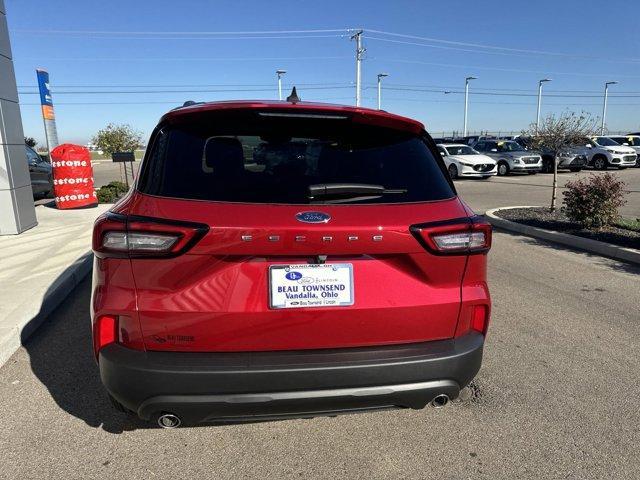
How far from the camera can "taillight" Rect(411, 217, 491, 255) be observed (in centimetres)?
229

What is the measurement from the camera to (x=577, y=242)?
781cm

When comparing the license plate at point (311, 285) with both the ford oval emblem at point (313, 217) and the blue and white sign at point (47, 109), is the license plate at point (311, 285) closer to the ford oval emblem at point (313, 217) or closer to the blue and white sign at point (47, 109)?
the ford oval emblem at point (313, 217)

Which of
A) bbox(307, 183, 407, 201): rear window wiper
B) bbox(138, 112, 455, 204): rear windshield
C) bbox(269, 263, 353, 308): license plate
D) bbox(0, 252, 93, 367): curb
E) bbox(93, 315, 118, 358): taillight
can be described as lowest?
bbox(0, 252, 93, 367): curb

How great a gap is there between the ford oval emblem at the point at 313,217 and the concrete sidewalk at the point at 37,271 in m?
2.98

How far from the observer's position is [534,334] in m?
4.28

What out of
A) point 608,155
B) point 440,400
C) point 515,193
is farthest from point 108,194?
point 608,155

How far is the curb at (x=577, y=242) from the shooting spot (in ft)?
22.7

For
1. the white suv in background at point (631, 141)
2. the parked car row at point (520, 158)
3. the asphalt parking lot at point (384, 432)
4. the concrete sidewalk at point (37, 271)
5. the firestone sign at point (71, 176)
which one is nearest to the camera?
the asphalt parking lot at point (384, 432)

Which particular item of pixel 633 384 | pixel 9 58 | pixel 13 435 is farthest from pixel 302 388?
pixel 9 58

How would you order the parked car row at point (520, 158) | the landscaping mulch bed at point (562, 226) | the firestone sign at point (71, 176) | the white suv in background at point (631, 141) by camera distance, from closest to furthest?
the landscaping mulch bed at point (562, 226) < the firestone sign at point (71, 176) < the parked car row at point (520, 158) < the white suv in background at point (631, 141)

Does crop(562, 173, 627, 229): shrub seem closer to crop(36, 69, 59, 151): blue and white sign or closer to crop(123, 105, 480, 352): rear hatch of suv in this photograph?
crop(123, 105, 480, 352): rear hatch of suv

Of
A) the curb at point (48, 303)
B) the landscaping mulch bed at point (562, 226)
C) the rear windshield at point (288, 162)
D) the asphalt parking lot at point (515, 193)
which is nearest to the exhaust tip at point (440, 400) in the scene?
the rear windshield at point (288, 162)

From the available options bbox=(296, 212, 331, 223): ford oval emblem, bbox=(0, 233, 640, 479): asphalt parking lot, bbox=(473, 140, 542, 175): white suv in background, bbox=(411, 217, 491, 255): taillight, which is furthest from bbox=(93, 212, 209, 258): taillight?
bbox=(473, 140, 542, 175): white suv in background

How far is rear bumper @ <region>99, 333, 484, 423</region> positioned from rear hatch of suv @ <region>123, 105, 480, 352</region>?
6 cm
